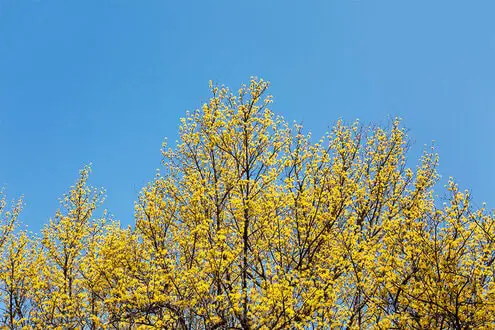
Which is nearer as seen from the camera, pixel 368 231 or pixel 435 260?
pixel 435 260

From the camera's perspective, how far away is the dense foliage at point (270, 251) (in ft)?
42.0

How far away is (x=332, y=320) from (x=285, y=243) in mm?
2753

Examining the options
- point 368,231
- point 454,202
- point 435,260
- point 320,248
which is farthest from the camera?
point 368,231

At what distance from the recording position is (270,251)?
14914 mm

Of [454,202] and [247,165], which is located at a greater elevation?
[247,165]

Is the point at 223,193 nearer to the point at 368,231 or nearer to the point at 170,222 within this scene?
the point at 170,222

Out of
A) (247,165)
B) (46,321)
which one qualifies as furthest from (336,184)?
(46,321)

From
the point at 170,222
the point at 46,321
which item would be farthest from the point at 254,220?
the point at 46,321

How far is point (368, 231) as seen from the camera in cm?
1658

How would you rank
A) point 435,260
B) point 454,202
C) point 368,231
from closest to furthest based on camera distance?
point 435,260 → point 454,202 → point 368,231

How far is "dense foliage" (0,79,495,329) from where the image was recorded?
42.0 feet

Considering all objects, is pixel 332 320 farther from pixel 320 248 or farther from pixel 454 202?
pixel 454 202

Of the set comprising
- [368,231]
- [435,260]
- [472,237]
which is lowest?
[435,260]

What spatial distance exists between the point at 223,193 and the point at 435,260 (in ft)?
24.4
